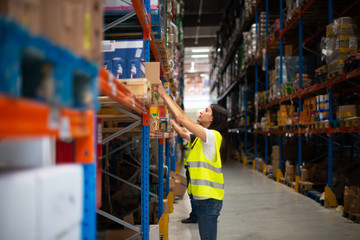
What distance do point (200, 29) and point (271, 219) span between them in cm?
2033

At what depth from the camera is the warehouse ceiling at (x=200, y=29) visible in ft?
62.4

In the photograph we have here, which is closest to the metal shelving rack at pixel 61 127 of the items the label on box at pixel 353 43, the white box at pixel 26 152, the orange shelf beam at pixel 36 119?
the orange shelf beam at pixel 36 119

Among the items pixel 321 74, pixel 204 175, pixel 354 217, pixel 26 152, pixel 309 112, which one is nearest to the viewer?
pixel 26 152

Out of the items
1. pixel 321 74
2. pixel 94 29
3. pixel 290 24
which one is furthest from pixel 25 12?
pixel 290 24

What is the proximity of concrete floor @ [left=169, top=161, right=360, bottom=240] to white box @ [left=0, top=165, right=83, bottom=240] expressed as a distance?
3552 millimetres

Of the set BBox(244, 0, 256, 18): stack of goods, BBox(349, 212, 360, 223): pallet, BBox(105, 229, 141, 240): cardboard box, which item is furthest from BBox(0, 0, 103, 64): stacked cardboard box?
BBox(244, 0, 256, 18): stack of goods

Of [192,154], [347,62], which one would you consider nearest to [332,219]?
[347,62]

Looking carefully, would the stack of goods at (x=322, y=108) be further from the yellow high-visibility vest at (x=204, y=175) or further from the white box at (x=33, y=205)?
the white box at (x=33, y=205)

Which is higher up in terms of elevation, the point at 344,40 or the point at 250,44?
the point at 250,44

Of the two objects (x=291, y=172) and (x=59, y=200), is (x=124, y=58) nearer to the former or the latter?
(x=59, y=200)

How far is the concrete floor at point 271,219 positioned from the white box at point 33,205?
11.7ft

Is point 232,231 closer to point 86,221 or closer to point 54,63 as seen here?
point 86,221

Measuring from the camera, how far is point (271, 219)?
512 centimetres

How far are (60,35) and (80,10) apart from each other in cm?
14
